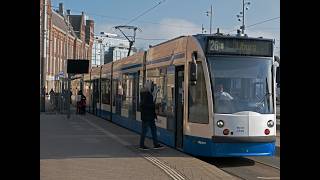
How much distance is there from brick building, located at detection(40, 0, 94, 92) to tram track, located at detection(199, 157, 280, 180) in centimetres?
4953


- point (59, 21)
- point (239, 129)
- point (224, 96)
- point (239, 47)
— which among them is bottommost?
A: point (239, 129)

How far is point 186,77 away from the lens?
12.2 meters

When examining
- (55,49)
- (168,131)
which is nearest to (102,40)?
(55,49)

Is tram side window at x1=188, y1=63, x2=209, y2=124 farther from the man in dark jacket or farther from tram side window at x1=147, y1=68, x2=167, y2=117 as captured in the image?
tram side window at x1=147, y1=68, x2=167, y2=117

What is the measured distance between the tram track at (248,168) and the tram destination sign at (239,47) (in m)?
2.54

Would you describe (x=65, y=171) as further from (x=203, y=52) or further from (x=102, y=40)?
(x=102, y=40)

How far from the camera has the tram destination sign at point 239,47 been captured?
11781 mm

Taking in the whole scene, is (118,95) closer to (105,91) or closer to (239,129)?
(105,91)

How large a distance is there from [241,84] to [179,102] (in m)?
2.03

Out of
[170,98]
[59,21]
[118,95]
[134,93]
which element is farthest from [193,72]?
[59,21]

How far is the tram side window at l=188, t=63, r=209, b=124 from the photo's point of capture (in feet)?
37.7

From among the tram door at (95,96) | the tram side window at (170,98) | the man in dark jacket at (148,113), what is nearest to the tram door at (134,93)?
the tram side window at (170,98)

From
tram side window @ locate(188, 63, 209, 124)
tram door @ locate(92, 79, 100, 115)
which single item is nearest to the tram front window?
tram side window @ locate(188, 63, 209, 124)

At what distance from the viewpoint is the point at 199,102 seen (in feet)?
38.4
